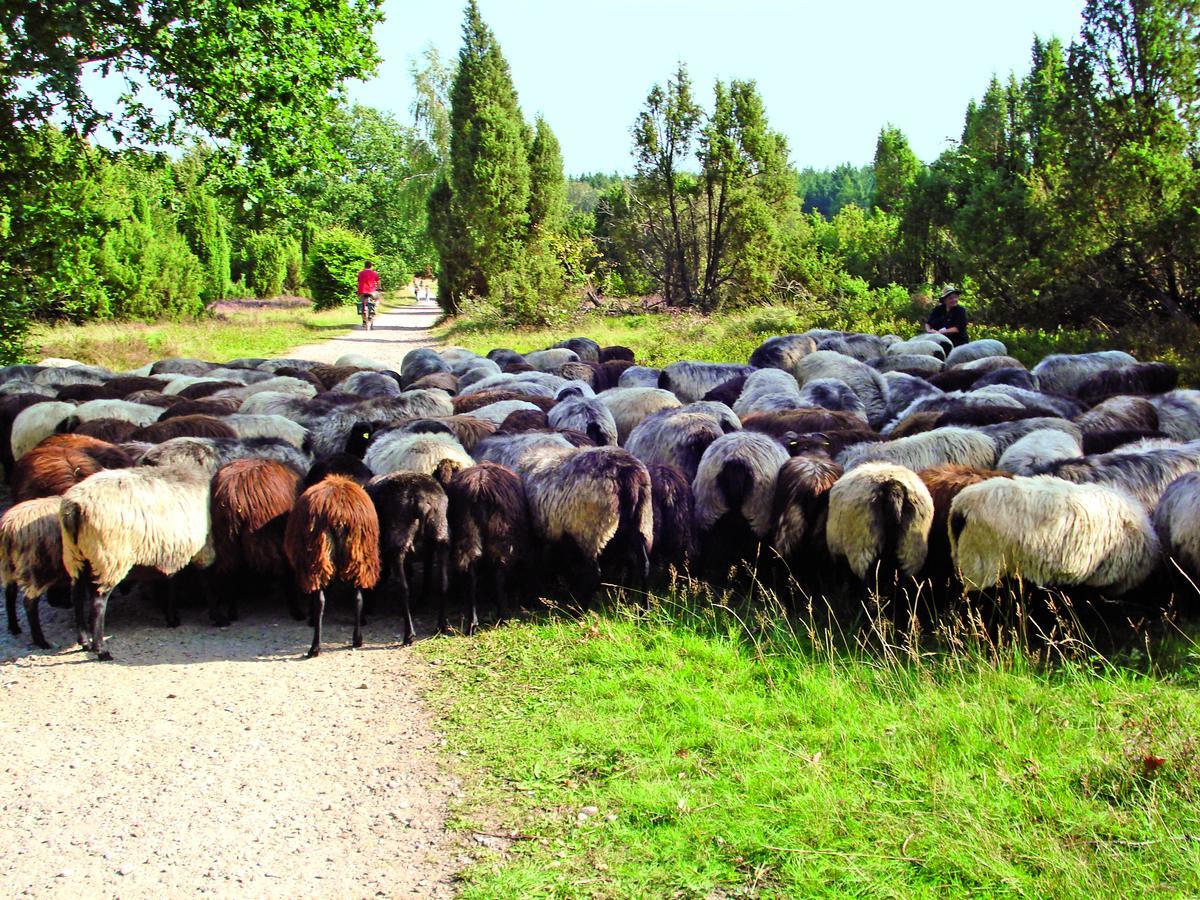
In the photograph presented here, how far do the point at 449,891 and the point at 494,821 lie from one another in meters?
0.50

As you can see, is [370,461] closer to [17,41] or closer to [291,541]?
[291,541]

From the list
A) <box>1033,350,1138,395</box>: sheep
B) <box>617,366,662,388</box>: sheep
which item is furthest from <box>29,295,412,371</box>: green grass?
<box>1033,350,1138,395</box>: sheep

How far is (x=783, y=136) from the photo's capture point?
26781 millimetres

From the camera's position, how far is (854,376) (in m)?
12.1

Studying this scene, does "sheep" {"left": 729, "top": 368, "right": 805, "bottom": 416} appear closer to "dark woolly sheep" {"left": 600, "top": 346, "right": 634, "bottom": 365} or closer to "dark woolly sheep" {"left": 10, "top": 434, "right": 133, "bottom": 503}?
"dark woolly sheep" {"left": 600, "top": 346, "right": 634, "bottom": 365}

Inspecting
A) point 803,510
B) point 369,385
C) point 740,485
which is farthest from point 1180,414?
point 369,385

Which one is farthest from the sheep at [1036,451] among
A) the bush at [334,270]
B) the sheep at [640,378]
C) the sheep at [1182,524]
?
the bush at [334,270]

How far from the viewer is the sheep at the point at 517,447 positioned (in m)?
7.67

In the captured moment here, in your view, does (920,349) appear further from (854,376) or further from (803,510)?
(803,510)

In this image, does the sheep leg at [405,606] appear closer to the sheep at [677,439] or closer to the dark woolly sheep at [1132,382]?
the sheep at [677,439]

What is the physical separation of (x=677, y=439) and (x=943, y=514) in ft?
8.83

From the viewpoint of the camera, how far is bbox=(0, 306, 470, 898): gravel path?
3795 mm

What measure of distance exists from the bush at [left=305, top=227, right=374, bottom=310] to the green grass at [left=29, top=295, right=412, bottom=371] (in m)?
4.38

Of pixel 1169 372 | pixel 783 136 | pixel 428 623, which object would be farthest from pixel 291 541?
pixel 783 136
